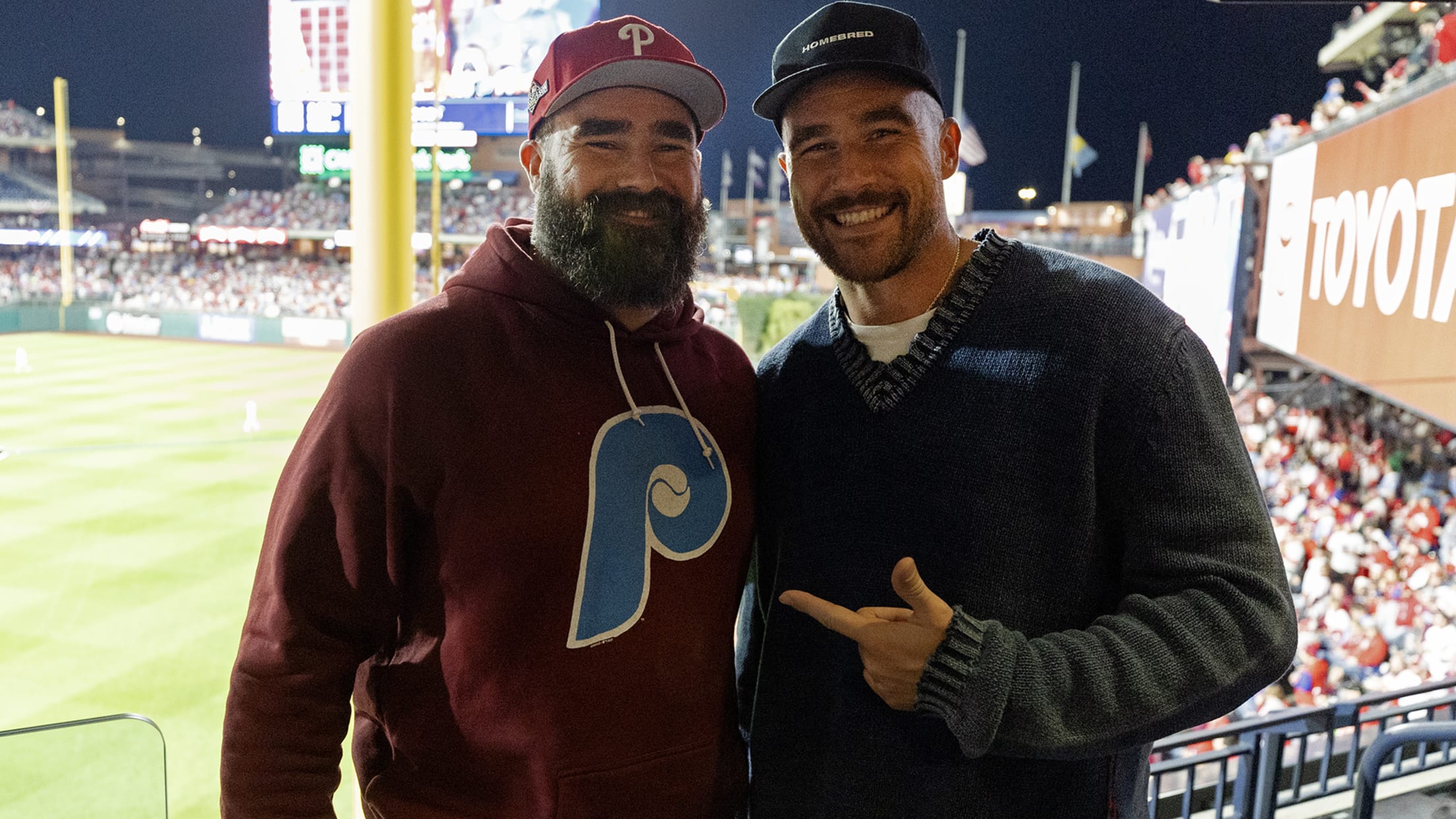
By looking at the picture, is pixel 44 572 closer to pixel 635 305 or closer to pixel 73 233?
pixel 73 233

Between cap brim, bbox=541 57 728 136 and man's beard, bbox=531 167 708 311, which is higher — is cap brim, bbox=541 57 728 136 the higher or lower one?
the higher one

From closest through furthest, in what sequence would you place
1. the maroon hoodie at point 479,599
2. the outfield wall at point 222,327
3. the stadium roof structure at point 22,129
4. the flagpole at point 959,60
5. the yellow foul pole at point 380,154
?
the maroon hoodie at point 479,599 < the yellow foul pole at point 380,154 < the stadium roof structure at point 22,129 < the flagpole at point 959,60 < the outfield wall at point 222,327

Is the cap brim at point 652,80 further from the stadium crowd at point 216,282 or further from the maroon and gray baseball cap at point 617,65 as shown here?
the stadium crowd at point 216,282

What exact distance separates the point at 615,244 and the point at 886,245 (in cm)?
50

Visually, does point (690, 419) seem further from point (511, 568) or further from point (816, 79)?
point (816, 79)

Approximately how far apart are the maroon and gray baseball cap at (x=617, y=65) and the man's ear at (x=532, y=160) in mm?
61

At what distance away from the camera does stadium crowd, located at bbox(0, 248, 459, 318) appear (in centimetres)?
2244

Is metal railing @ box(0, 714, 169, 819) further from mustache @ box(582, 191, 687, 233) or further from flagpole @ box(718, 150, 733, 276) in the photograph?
flagpole @ box(718, 150, 733, 276)

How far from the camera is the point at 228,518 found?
10164mm

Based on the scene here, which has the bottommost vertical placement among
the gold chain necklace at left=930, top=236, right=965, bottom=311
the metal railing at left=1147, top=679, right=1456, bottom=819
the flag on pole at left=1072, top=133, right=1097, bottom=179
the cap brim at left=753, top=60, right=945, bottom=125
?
the metal railing at left=1147, top=679, right=1456, bottom=819

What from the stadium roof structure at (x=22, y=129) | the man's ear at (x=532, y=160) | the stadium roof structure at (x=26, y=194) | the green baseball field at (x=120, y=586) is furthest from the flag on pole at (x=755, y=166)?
the man's ear at (x=532, y=160)

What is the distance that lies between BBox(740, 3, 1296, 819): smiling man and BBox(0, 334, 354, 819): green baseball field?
50.8 inches

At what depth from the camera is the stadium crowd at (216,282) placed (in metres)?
22.4

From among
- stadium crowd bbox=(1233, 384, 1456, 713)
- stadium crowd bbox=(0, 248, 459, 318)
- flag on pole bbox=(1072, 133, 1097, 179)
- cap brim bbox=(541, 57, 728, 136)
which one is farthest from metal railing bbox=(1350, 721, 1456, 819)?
flag on pole bbox=(1072, 133, 1097, 179)
